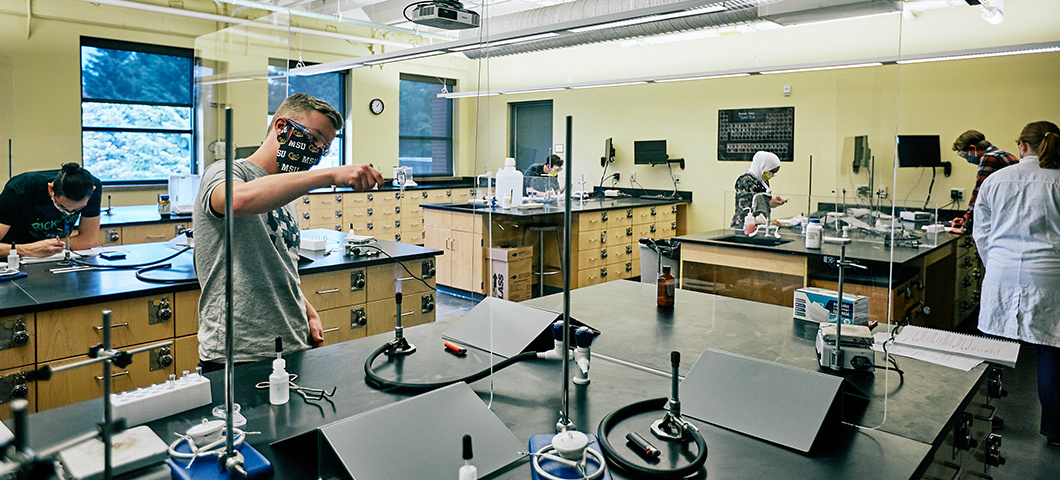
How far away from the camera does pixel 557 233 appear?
1.38 m

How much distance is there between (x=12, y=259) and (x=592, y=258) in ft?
5.26

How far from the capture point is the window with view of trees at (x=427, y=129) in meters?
1.51

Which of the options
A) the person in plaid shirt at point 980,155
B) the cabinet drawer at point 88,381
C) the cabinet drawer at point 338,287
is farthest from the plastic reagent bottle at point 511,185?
the person in plaid shirt at point 980,155

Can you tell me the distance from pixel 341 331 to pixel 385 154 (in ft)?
3.19

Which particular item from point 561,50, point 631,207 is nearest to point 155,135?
point 631,207

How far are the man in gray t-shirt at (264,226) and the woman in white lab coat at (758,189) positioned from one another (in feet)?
2.80

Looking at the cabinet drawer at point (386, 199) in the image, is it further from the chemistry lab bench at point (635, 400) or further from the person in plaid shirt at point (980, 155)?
the person in plaid shirt at point (980, 155)

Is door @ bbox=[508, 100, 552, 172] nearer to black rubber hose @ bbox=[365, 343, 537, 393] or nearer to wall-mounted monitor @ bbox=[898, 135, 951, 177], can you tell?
black rubber hose @ bbox=[365, 343, 537, 393]

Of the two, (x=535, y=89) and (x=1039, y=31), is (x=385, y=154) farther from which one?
(x=1039, y=31)

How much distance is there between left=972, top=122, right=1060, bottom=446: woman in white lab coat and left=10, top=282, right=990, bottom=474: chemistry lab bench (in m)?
1.62

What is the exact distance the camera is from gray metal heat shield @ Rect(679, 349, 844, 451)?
3.77 ft

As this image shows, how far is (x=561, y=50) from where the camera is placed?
2066 millimetres

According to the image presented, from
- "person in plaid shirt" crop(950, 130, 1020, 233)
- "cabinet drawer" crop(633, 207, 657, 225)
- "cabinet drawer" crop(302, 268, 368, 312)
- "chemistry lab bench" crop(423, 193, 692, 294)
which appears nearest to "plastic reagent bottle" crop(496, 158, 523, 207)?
"chemistry lab bench" crop(423, 193, 692, 294)

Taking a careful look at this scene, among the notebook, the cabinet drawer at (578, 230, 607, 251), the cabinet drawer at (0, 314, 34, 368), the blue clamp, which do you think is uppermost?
the cabinet drawer at (578, 230, 607, 251)
